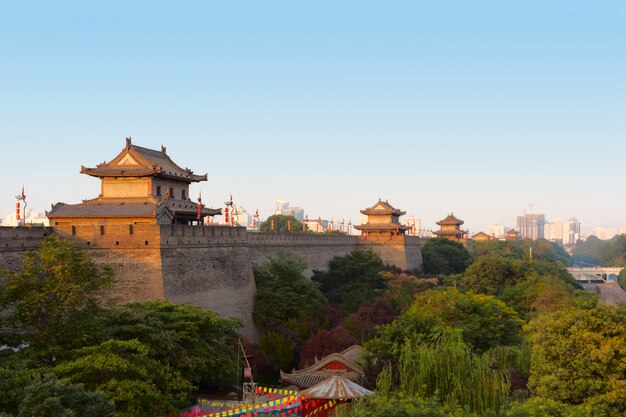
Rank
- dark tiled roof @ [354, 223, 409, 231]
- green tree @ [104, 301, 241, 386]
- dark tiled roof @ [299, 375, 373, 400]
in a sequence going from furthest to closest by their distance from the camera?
dark tiled roof @ [354, 223, 409, 231], green tree @ [104, 301, 241, 386], dark tiled roof @ [299, 375, 373, 400]

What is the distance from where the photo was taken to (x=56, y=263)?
14453 millimetres

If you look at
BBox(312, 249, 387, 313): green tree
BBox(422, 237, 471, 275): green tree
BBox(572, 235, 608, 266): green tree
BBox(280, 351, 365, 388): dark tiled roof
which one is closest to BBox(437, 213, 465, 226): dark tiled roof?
BBox(422, 237, 471, 275): green tree

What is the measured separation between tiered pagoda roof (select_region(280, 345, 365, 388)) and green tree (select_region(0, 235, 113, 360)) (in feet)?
15.4

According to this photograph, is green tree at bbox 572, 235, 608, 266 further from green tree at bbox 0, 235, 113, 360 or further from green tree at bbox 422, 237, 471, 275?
green tree at bbox 0, 235, 113, 360

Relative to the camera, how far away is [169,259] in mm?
20062

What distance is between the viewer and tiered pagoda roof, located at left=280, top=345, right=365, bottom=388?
16.0 meters

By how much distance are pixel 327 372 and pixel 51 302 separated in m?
6.17

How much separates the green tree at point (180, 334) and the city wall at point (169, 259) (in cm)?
252

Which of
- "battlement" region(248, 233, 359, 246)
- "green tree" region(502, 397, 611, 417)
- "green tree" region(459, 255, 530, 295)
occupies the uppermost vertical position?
"battlement" region(248, 233, 359, 246)

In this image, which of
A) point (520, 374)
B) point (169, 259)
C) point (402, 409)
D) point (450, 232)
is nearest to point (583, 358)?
point (520, 374)

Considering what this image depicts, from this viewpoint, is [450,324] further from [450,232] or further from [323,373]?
[450,232]

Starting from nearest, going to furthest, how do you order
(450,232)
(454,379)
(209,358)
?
(454,379)
(209,358)
(450,232)

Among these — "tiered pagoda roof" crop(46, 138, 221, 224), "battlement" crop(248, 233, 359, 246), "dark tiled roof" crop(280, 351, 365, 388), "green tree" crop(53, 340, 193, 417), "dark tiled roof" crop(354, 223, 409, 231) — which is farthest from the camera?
"dark tiled roof" crop(354, 223, 409, 231)

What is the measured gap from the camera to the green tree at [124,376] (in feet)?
39.5
